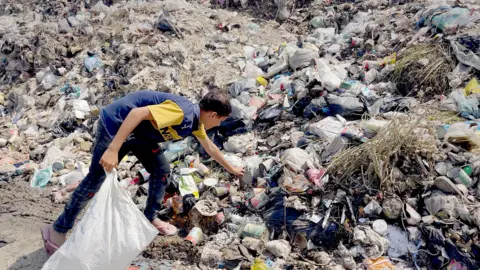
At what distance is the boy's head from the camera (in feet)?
7.65

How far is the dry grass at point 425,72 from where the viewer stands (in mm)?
4094

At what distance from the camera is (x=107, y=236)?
2166 mm

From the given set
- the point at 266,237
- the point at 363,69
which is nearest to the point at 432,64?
the point at 363,69

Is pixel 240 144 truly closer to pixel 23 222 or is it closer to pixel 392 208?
pixel 392 208

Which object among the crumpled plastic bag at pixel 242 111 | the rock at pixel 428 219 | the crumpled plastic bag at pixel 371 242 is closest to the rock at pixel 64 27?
the crumpled plastic bag at pixel 242 111

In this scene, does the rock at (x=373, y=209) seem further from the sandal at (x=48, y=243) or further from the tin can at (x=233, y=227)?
the sandal at (x=48, y=243)

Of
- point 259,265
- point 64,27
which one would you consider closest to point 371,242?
point 259,265

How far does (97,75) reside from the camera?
5.41 m

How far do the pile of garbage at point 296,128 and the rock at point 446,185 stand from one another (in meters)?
0.01

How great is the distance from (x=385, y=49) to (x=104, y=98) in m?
3.58

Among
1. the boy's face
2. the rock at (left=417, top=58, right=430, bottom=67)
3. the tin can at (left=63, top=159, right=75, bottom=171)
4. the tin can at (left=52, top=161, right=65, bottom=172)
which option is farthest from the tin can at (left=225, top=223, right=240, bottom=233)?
the rock at (left=417, top=58, right=430, bottom=67)

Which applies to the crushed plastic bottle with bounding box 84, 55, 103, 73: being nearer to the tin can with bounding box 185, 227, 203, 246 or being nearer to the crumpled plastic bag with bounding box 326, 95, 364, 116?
the crumpled plastic bag with bounding box 326, 95, 364, 116

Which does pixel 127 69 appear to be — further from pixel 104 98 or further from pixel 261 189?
pixel 261 189

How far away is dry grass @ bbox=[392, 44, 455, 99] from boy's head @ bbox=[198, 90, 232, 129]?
245cm
